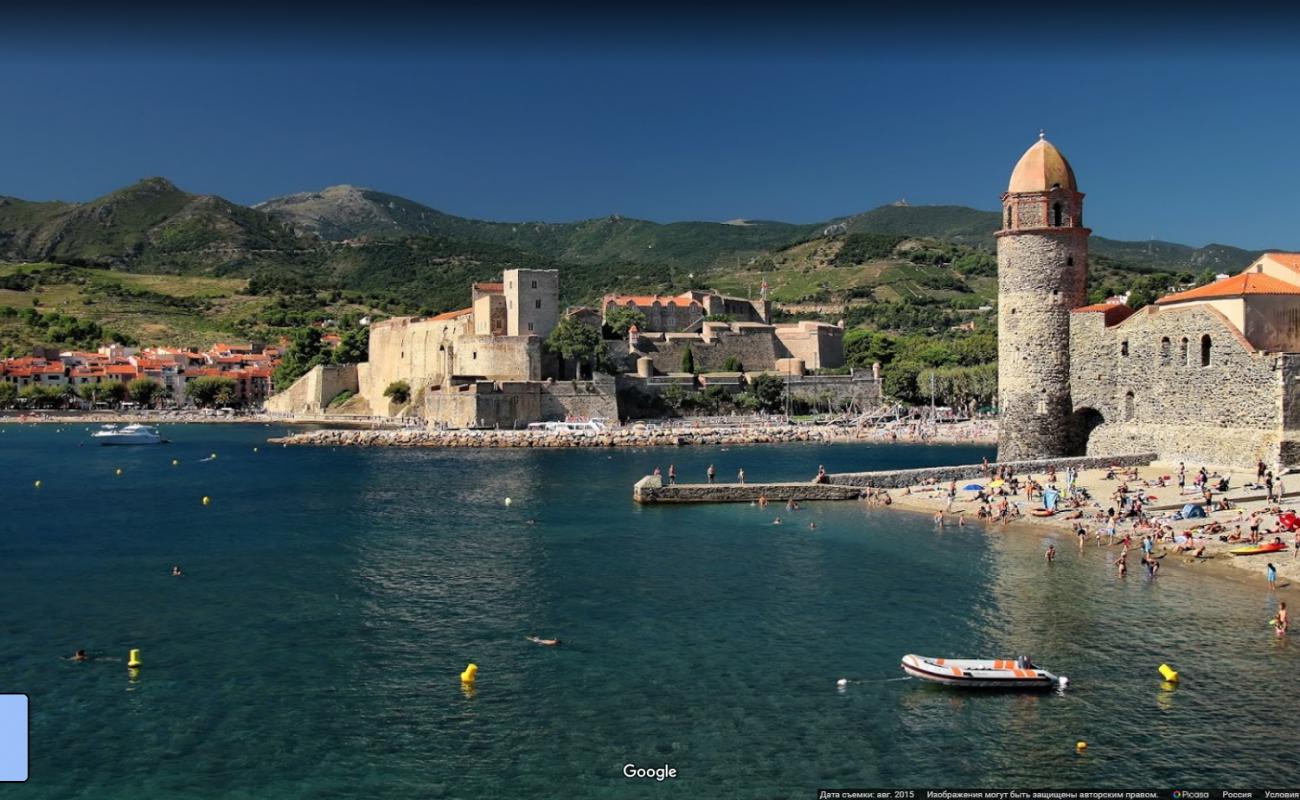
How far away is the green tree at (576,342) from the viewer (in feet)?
171

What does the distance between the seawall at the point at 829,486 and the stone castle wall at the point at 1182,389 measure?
139 cm

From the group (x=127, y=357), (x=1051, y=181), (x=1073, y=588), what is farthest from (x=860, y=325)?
(x=1073, y=588)

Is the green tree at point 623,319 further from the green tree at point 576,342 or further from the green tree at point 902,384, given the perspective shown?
the green tree at point 902,384

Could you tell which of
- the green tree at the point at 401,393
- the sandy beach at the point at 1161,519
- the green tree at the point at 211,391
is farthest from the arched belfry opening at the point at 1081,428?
the green tree at the point at 211,391

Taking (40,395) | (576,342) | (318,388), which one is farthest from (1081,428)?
(40,395)

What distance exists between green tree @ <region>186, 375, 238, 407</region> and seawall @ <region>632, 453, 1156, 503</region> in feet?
173

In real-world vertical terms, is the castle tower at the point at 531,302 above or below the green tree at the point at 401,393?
above

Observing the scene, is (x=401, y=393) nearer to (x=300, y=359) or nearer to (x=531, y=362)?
(x=531, y=362)

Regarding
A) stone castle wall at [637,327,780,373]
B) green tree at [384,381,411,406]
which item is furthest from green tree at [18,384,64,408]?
stone castle wall at [637,327,780,373]

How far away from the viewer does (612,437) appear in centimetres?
4647

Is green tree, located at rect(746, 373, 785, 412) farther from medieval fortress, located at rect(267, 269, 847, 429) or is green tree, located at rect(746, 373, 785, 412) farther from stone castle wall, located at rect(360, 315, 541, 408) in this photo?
stone castle wall, located at rect(360, 315, 541, 408)

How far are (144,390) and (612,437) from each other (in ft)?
130

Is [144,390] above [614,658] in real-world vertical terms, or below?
above

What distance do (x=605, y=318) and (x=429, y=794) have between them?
54.6m
